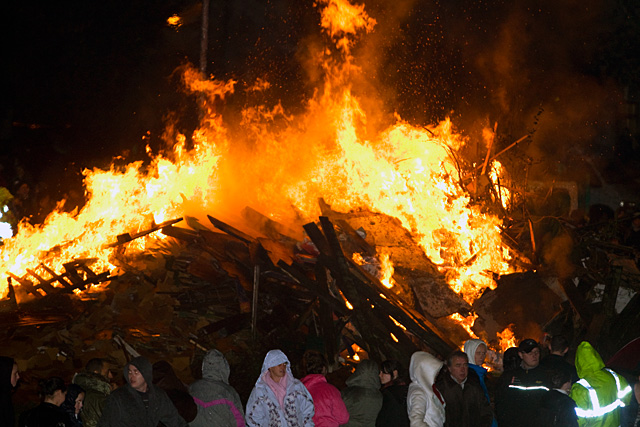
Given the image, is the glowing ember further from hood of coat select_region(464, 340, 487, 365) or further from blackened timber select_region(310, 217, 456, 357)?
hood of coat select_region(464, 340, 487, 365)

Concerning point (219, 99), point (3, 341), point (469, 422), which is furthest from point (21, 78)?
point (469, 422)

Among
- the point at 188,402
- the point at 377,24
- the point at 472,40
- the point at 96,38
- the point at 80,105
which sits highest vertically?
the point at 96,38

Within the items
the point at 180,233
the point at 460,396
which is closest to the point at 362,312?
the point at 180,233

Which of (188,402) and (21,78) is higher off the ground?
(21,78)

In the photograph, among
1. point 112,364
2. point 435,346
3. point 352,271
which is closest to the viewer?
point 112,364

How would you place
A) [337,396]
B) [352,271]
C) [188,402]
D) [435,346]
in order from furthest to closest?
[352,271]
[435,346]
[337,396]
[188,402]

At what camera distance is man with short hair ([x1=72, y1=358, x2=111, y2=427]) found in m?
5.36

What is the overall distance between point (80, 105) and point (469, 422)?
13.4 meters

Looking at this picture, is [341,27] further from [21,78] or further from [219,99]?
[21,78]

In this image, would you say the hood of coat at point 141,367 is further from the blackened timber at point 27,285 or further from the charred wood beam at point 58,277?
the blackened timber at point 27,285

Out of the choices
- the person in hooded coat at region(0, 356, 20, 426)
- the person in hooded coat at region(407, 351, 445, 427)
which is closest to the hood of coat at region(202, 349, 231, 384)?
the person in hooded coat at region(0, 356, 20, 426)

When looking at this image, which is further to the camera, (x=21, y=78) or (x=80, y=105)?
(x=80, y=105)

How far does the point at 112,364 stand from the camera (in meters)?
8.28

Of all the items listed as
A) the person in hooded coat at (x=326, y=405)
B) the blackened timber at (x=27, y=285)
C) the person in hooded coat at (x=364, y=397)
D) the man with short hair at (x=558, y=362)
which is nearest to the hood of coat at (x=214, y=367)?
the person in hooded coat at (x=326, y=405)
